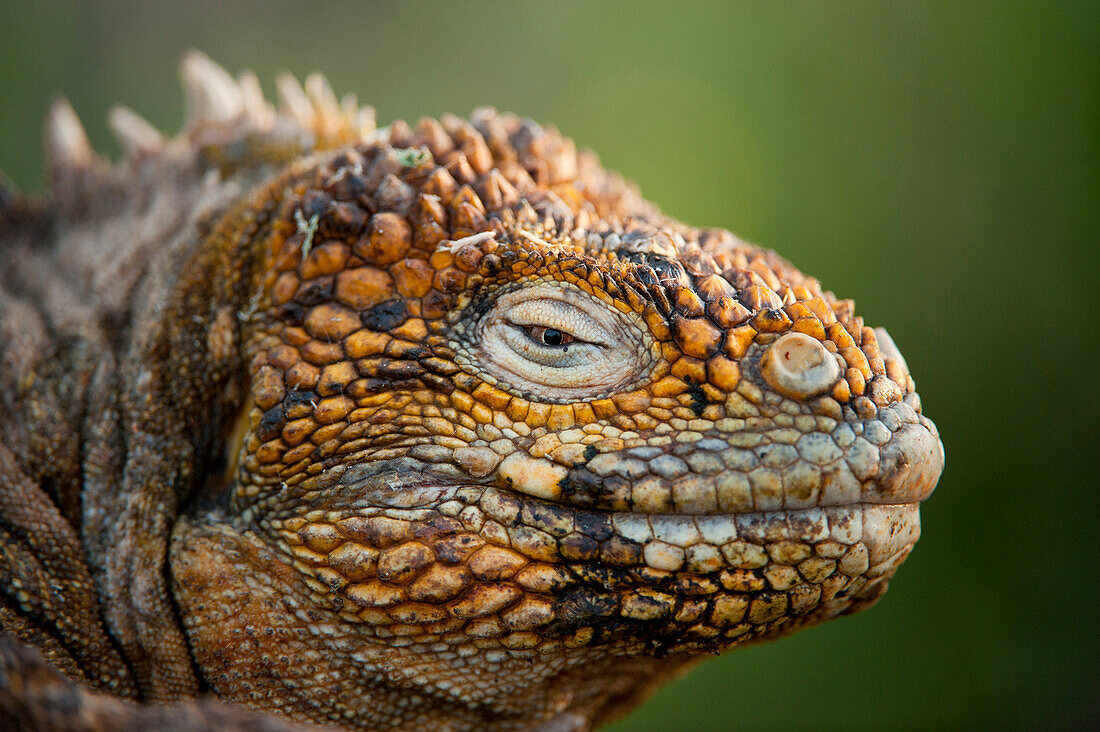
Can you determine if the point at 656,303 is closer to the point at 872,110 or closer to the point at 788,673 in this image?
the point at 788,673

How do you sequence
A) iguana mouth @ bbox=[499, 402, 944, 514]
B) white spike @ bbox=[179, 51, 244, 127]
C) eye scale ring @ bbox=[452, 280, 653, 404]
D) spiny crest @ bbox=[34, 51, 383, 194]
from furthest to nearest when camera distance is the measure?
white spike @ bbox=[179, 51, 244, 127] → spiny crest @ bbox=[34, 51, 383, 194] → eye scale ring @ bbox=[452, 280, 653, 404] → iguana mouth @ bbox=[499, 402, 944, 514]

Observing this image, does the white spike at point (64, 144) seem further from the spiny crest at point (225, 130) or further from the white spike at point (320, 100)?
the white spike at point (320, 100)

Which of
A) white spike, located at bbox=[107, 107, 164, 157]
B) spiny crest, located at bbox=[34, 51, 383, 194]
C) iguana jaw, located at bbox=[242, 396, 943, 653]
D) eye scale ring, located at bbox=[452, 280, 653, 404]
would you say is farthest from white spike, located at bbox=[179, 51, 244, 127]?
iguana jaw, located at bbox=[242, 396, 943, 653]

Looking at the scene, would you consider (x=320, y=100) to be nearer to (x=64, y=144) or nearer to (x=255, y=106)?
(x=255, y=106)

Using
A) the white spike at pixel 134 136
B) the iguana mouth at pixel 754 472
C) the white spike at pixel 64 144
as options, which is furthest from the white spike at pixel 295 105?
the iguana mouth at pixel 754 472

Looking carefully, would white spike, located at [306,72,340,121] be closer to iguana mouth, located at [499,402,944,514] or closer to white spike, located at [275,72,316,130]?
white spike, located at [275,72,316,130]

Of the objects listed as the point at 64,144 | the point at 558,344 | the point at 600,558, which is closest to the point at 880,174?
the point at 558,344
